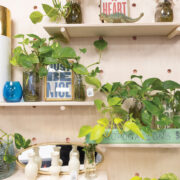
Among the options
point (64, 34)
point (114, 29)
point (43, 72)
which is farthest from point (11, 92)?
point (114, 29)

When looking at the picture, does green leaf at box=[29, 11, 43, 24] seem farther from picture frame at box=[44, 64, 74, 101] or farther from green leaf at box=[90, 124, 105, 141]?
green leaf at box=[90, 124, 105, 141]

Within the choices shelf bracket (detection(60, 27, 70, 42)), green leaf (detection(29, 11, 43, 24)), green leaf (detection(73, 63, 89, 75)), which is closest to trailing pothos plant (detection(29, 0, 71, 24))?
green leaf (detection(29, 11, 43, 24))

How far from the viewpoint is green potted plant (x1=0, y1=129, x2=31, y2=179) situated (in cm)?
122

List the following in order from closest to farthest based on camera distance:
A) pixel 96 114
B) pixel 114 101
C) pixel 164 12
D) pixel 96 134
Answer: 1. pixel 96 134
2. pixel 114 101
3. pixel 164 12
4. pixel 96 114

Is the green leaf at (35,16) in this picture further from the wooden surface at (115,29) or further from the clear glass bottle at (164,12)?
the clear glass bottle at (164,12)

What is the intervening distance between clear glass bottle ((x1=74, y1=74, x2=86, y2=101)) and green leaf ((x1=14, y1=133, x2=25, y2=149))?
0.41 m

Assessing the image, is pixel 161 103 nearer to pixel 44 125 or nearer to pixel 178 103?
pixel 178 103

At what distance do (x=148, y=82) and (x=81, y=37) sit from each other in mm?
528

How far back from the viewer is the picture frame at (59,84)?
1.27m

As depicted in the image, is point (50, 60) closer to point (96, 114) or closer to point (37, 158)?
point (96, 114)

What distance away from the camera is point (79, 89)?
1.26 meters

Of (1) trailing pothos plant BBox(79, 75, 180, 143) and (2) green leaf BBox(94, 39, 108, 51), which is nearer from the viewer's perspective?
(1) trailing pothos plant BBox(79, 75, 180, 143)

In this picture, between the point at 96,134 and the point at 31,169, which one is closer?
the point at 96,134

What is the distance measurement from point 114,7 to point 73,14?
26cm
